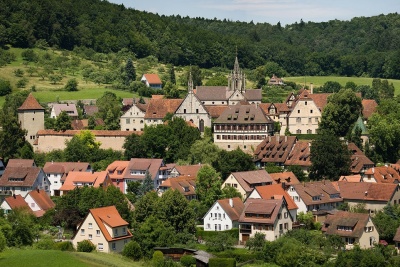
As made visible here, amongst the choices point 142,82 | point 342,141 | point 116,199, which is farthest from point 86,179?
point 142,82

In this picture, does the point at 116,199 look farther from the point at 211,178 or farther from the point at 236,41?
the point at 236,41

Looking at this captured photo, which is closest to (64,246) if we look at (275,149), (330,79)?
(275,149)

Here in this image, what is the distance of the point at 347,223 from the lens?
67438mm

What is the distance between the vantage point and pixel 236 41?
177 metres

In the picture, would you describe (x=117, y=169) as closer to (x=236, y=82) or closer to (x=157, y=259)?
(x=157, y=259)

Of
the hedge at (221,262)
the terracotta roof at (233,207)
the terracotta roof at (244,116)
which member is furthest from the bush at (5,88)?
the hedge at (221,262)

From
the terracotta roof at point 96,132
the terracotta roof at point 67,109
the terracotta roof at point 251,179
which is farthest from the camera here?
the terracotta roof at point 67,109

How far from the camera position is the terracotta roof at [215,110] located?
318 feet

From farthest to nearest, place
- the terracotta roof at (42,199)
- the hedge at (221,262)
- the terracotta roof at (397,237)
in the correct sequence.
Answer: the terracotta roof at (42,199) < the terracotta roof at (397,237) < the hedge at (221,262)

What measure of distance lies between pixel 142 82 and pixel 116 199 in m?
64.8

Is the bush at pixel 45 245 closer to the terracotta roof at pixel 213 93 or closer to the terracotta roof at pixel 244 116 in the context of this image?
the terracotta roof at pixel 244 116

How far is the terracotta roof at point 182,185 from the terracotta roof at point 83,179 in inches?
223

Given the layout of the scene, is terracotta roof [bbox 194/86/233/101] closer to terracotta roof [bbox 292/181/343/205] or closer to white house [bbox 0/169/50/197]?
white house [bbox 0/169/50/197]

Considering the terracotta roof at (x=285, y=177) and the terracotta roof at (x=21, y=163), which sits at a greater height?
the terracotta roof at (x=21, y=163)
